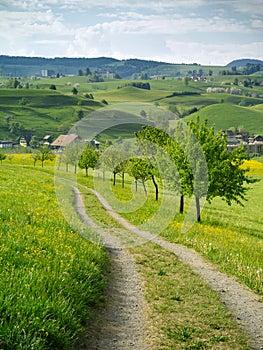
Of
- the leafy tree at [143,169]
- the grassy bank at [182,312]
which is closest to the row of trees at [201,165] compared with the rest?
the leafy tree at [143,169]

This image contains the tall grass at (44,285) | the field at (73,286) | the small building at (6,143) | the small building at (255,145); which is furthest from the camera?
the small building at (6,143)

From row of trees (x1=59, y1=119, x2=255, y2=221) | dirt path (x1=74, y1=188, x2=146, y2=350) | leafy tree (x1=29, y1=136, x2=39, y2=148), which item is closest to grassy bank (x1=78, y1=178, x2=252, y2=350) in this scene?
dirt path (x1=74, y1=188, x2=146, y2=350)

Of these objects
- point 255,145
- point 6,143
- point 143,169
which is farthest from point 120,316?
point 6,143

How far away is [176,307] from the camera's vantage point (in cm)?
1145

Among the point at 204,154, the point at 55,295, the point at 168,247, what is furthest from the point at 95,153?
the point at 55,295

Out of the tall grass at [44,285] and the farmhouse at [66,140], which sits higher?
the farmhouse at [66,140]

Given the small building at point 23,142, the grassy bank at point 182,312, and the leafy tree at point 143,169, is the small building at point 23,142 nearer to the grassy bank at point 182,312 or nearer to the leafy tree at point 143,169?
the leafy tree at point 143,169

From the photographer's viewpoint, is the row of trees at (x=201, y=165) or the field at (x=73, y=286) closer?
the field at (x=73, y=286)

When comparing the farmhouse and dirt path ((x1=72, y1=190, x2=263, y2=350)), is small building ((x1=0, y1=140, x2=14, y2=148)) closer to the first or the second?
the farmhouse

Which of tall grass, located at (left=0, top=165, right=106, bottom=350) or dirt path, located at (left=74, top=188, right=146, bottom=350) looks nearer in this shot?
tall grass, located at (left=0, top=165, right=106, bottom=350)

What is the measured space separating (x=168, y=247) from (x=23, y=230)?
7764 millimetres

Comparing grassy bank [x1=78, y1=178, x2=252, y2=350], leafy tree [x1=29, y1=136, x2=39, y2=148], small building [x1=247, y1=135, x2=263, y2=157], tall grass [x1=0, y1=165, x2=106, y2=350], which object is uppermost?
small building [x1=247, y1=135, x2=263, y2=157]

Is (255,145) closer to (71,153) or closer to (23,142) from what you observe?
(23,142)

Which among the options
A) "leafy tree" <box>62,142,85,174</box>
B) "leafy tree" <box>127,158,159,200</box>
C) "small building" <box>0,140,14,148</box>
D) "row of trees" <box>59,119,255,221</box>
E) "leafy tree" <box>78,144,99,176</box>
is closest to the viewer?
"row of trees" <box>59,119,255,221</box>
